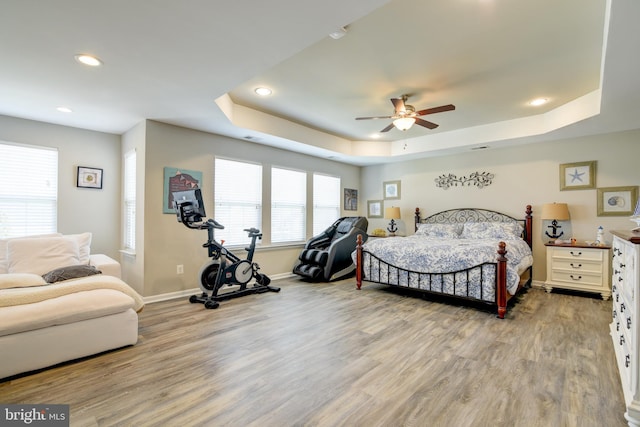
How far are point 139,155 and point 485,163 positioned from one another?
5.80m

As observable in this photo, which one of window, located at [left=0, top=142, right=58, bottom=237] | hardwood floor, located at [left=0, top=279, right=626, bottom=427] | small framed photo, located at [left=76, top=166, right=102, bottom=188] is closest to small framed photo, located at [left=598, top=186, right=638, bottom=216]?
hardwood floor, located at [left=0, top=279, right=626, bottom=427]

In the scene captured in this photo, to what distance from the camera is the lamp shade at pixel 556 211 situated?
449cm

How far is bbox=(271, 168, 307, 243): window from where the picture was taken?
5469mm

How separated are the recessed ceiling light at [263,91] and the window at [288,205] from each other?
1851 millimetres

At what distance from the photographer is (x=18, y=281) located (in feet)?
8.52

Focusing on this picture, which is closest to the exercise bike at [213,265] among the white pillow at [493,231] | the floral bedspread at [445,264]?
the floral bedspread at [445,264]

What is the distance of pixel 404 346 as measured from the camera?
2660mm

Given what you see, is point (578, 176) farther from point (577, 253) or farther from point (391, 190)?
point (391, 190)

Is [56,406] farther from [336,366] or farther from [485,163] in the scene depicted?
[485,163]

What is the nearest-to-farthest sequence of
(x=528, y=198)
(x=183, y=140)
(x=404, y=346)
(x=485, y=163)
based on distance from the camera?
(x=404, y=346) < (x=183, y=140) < (x=528, y=198) < (x=485, y=163)

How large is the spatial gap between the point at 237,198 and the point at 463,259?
11.6ft

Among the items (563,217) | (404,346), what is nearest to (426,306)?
(404,346)

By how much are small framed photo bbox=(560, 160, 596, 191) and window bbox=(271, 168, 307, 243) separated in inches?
175

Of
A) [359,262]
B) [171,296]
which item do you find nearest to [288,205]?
[359,262]
